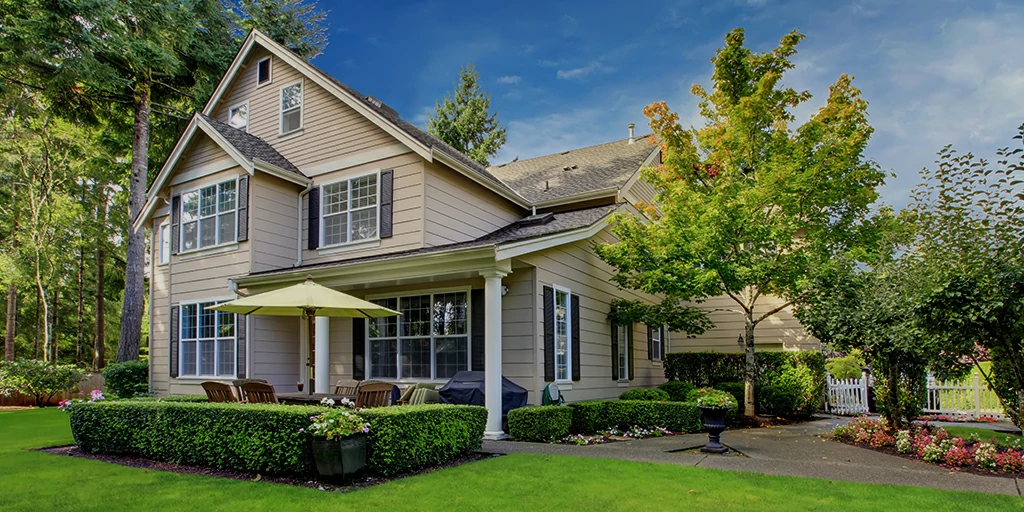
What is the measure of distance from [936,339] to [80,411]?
39.1 ft

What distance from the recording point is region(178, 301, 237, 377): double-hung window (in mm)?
14250

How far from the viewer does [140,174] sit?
65.4 feet

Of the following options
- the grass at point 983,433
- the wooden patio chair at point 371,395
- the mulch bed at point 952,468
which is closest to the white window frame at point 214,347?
the wooden patio chair at point 371,395

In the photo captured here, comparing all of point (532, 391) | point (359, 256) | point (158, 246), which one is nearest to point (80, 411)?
point (359, 256)

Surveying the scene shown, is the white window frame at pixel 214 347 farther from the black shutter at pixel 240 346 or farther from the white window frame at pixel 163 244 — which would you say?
the white window frame at pixel 163 244

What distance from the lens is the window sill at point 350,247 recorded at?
13.4 meters

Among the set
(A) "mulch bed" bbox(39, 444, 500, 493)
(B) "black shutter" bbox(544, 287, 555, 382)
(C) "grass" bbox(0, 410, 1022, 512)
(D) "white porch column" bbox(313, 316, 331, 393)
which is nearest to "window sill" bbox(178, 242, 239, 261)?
(D) "white porch column" bbox(313, 316, 331, 393)

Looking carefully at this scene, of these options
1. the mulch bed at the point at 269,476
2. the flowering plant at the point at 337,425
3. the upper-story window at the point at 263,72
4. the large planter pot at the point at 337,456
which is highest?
the upper-story window at the point at 263,72

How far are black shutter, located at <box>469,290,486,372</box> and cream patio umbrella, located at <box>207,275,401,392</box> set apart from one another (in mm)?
1859

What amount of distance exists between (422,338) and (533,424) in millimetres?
3392

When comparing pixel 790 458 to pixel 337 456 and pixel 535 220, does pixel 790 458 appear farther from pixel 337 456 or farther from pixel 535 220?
pixel 535 220

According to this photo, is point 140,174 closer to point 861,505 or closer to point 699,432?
point 699,432

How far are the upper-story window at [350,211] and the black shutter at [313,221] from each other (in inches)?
6.1

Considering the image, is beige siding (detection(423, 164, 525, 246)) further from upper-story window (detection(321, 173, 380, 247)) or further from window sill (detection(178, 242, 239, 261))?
window sill (detection(178, 242, 239, 261))
